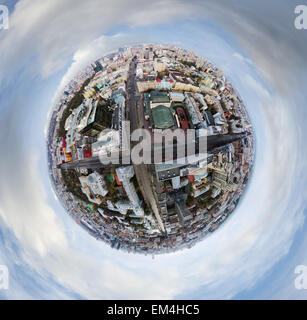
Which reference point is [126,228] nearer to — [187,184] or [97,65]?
[187,184]

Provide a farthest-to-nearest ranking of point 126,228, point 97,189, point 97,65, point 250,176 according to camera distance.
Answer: point 97,65, point 250,176, point 126,228, point 97,189

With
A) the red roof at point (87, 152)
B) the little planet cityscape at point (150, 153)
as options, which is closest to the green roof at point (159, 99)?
the little planet cityscape at point (150, 153)

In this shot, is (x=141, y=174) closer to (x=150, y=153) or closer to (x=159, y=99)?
(x=150, y=153)

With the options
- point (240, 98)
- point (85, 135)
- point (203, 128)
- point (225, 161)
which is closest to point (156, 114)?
point (203, 128)

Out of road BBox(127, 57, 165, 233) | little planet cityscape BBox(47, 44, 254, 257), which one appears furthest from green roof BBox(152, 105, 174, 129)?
road BBox(127, 57, 165, 233)

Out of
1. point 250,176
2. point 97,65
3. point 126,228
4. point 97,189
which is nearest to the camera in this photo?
point 97,189
